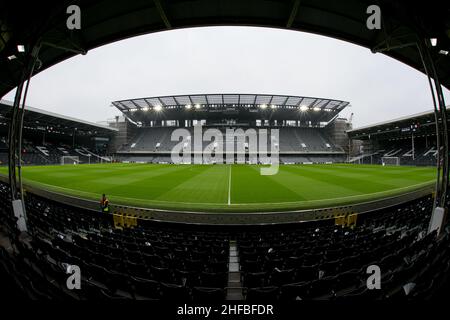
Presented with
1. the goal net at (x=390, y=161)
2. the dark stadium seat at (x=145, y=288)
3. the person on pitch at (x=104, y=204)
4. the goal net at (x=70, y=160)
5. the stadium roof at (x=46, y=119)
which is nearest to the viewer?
the dark stadium seat at (x=145, y=288)

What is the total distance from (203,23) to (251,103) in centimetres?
5261

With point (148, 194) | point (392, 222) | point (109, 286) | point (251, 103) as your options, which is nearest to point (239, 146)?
point (251, 103)

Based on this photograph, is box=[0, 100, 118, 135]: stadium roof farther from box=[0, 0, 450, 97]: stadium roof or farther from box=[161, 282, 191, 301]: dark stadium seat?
box=[161, 282, 191, 301]: dark stadium seat

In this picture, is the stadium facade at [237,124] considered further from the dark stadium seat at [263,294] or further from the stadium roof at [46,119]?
the dark stadium seat at [263,294]

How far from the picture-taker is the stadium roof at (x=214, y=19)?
5.62m

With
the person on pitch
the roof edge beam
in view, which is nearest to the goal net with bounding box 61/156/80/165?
the person on pitch

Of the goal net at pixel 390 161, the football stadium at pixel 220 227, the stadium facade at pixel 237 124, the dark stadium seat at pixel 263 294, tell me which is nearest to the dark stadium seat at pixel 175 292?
the football stadium at pixel 220 227

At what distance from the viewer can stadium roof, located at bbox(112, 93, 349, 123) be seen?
54188 mm

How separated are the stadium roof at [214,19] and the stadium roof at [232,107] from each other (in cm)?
4673

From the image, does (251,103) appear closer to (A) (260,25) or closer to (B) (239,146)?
(B) (239,146)

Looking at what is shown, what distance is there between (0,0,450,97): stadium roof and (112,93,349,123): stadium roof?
46726 mm

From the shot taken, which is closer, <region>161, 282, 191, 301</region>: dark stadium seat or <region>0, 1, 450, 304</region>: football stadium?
<region>161, 282, 191, 301</region>: dark stadium seat

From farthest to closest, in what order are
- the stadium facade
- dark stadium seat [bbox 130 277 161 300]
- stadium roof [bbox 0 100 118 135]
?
1. the stadium facade
2. stadium roof [bbox 0 100 118 135]
3. dark stadium seat [bbox 130 277 161 300]

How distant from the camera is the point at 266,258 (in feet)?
14.4
